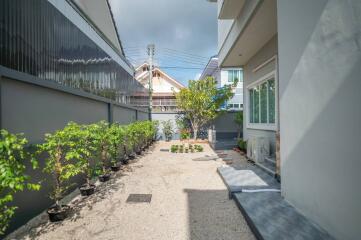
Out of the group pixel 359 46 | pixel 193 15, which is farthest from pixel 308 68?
pixel 193 15

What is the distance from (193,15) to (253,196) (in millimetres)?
15444

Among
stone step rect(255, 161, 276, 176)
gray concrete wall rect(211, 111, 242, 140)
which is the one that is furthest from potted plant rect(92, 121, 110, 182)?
gray concrete wall rect(211, 111, 242, 140)

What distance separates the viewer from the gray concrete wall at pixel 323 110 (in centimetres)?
215

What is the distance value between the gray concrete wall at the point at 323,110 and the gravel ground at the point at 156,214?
38.0 inches

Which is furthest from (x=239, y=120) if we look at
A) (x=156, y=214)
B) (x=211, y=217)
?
(x=156, y=214)

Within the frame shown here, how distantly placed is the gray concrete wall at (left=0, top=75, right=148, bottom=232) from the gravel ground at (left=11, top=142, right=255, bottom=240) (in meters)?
0.26

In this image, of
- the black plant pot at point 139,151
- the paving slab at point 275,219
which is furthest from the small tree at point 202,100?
the paving slab at point 275,219

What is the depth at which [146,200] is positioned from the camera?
428cm

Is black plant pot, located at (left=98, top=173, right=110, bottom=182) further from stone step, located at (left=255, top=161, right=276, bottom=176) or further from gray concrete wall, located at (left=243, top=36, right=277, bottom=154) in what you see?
gray concrete wall, located at (left=243, top=36, right=277, bottom=154)

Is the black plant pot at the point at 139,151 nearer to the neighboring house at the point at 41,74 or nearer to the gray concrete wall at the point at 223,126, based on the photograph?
the neighboring house at the point at 41,74

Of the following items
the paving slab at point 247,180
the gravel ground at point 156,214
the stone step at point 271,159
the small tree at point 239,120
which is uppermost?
the small tree at point 239,120

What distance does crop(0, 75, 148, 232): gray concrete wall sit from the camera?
300 cm

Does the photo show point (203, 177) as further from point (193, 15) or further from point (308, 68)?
point (193, 15)

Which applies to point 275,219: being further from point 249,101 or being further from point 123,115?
point 123,115
